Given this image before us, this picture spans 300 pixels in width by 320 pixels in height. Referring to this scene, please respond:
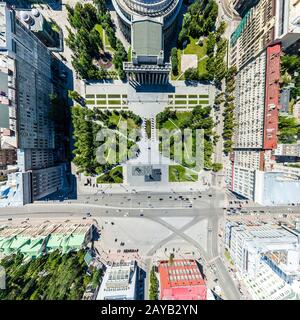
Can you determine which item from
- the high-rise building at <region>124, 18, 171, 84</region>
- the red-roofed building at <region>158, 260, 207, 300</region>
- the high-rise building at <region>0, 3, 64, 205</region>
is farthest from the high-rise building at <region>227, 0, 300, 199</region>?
the high-rise building at <region>0, 3, 64, 205</region>

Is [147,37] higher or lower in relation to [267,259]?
higher

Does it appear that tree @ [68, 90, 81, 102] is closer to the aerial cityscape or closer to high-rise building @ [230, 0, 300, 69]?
the aerial cityscape

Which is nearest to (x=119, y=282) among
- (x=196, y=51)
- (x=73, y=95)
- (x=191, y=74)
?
(x=73, y=95)

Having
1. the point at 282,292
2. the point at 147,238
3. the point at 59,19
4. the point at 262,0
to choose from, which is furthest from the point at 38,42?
the point at 282,292

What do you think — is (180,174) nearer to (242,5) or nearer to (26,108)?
(26,108)

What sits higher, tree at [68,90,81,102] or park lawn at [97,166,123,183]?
tree at [68,90,81,102]
